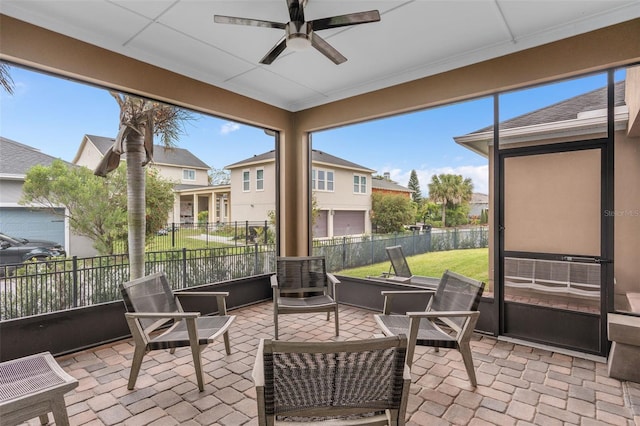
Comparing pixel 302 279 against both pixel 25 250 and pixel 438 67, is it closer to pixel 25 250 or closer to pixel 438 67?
pixel 25 250

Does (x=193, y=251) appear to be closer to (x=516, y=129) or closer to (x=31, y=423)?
(x=31, y=423)

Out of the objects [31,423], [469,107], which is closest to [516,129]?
[469,107]

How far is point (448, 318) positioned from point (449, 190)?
1790 mm

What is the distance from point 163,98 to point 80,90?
746mm

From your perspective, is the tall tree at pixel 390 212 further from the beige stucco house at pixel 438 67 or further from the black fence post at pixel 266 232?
the black fence post at pixel 266 232

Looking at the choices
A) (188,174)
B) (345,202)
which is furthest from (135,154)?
(345,202)

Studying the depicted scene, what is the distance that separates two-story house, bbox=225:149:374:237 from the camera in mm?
4777

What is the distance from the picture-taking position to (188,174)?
411 centimetres

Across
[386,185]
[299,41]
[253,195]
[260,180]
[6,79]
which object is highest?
[299,41]

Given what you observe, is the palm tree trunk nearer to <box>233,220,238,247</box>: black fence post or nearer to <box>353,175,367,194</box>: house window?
<box>233,220,238,247</box>: black fence post

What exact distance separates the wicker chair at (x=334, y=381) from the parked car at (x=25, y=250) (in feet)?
→ 9.13

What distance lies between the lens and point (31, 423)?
6.80ft

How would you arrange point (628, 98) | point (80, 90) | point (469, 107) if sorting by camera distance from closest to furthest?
1. point (628, 98)
2. point (80, 90)
3. point (469, 107)

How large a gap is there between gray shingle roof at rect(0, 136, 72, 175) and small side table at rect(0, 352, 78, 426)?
1728 mm
